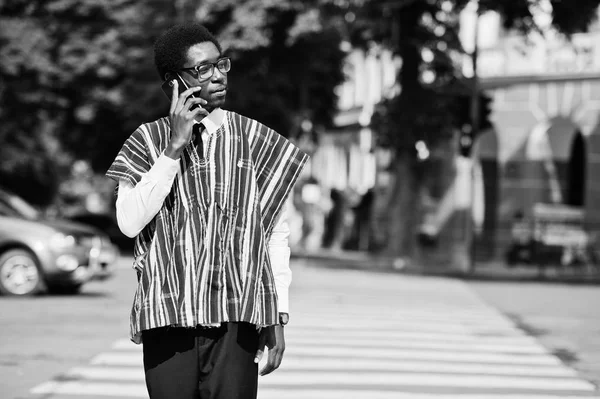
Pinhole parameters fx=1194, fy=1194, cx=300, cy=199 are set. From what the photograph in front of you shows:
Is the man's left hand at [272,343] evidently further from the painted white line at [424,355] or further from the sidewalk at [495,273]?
the sidewalk at [495,273]

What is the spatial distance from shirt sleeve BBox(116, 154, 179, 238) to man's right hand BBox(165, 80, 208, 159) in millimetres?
40

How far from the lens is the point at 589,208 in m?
37.5

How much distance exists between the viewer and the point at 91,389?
877cm

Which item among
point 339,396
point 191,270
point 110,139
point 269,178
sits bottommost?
point 339,396

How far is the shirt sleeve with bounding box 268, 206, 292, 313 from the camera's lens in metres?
4.03

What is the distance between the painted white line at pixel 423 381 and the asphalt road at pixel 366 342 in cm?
1

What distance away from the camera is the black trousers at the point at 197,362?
3824 mm

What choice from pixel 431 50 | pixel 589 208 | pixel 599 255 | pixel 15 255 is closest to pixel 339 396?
pixel 15 255

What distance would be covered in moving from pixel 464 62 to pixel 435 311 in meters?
19.0

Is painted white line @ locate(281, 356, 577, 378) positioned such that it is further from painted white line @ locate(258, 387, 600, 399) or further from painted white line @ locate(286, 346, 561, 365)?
painted white line @ locate(258, 387, 600, 399)

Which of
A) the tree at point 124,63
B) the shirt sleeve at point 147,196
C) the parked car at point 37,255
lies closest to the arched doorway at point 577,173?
the tree at point 124,63

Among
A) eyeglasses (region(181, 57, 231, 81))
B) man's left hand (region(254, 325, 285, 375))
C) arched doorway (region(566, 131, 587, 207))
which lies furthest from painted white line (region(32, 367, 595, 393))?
arched doorway (region(566, 131, 587, 207))

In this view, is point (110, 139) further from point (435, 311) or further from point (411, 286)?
point (435, 311)

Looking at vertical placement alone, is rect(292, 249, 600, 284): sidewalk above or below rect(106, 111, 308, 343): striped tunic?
below
